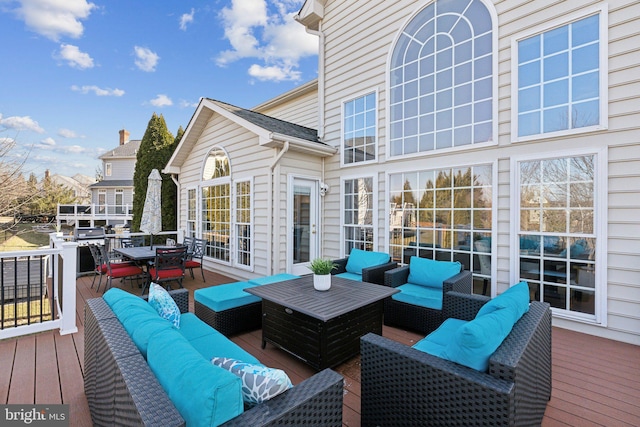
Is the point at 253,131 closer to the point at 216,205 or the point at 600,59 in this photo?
the point at 216,205

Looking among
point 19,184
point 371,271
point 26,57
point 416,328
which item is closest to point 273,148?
point 371,271

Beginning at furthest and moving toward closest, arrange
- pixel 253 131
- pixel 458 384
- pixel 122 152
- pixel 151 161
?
pixel 122 152 → pixel 151 161 → pixel 253 131 → pixel 458 384

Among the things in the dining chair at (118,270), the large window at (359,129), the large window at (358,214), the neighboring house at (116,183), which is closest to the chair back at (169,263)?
the dining chair at (118,270)

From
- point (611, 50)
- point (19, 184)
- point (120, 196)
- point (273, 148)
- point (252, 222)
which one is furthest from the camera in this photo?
point (120, 196)

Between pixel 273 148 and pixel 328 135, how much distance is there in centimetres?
171

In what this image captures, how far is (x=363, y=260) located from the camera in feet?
15.9

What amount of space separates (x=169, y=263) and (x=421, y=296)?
4327 mm

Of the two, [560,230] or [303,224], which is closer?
[560,230]

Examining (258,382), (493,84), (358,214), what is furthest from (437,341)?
(493,84)

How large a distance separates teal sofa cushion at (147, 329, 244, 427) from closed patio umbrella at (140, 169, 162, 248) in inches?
235

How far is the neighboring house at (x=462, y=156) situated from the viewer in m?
3.52

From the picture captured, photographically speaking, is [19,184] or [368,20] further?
[19,184]

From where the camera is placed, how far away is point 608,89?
3521 mm

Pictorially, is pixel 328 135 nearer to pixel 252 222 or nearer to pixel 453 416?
pixel 252 222
